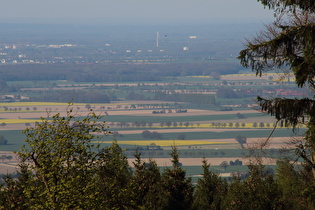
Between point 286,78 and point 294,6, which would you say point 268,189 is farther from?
point 294,6

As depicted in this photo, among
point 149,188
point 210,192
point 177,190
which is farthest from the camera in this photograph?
point 210,192

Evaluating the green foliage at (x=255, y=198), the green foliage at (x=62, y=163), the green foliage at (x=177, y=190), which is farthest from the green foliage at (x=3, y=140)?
the green foliage at (x=62, y=163)

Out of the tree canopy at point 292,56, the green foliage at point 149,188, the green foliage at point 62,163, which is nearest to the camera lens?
the tree canopy at point 292,56

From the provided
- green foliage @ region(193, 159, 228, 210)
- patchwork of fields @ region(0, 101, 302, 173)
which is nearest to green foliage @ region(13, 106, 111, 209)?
green foliage @ region(193, 159, 228, 210)

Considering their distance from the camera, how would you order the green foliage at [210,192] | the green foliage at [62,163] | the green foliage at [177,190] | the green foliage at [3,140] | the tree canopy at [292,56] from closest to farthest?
the tree canopy at [292,56], the green foliage at [62,163], the green foliage at [177,190], the green foliage at [210,192], the green foliage at [3,140]

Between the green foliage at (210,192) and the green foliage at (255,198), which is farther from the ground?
the green foliage at (255,198)

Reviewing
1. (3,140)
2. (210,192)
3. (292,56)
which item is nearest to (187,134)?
(3,140)

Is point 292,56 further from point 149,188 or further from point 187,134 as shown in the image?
point 187,134

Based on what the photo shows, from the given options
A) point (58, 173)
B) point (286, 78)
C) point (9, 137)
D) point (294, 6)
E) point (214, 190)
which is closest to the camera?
point (294, 6)

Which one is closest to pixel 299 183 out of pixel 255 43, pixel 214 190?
pixel 255 43

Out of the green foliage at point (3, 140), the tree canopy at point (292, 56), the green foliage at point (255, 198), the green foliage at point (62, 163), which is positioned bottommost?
the green foliage at point (3, 140)

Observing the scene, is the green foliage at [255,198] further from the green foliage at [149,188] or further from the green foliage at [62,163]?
the green foliage at [62,163]
